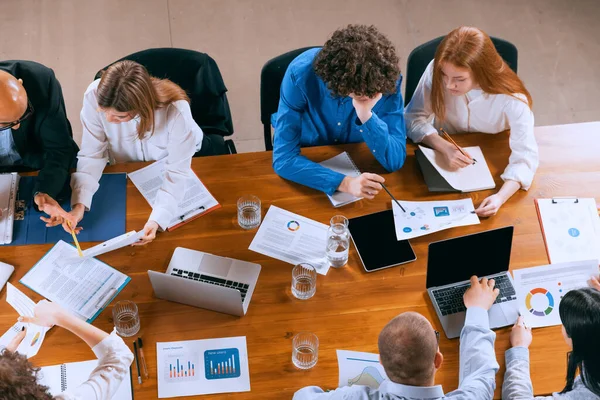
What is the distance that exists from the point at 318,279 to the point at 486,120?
3.46 feet

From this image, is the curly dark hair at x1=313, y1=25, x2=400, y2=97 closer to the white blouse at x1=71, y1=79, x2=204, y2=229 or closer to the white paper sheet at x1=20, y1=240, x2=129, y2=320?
the white blouse at x1=71, y1=79, x2=204, y2=229

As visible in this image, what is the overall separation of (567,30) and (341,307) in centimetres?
336

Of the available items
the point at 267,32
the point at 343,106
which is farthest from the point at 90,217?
the point at 267,32

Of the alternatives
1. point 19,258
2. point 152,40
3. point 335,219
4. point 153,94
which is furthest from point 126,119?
point 152,40

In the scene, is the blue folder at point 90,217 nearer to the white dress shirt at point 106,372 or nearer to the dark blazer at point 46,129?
the dark blazer at point 46,129

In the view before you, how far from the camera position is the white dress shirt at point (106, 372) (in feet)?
6.10

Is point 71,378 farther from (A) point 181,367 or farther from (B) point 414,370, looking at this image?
(B) point 414,370

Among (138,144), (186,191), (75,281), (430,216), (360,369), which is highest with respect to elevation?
(138,144)

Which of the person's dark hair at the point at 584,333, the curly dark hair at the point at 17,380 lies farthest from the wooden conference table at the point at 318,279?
the curly dark hair at the point at 17,380

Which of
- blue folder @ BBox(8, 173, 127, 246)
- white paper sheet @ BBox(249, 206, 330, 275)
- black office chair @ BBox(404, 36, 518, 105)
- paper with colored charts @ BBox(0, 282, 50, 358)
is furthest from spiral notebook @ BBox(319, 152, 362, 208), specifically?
paper with colored charts @ BBox(0, 282, 50, 358)

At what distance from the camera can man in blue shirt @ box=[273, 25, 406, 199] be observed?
7.38 ft

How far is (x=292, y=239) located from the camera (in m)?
2.40

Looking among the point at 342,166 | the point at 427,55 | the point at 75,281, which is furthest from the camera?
the point at 427,55

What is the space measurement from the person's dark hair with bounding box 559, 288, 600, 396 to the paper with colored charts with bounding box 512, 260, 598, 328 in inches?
6.8
